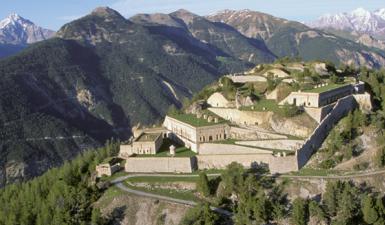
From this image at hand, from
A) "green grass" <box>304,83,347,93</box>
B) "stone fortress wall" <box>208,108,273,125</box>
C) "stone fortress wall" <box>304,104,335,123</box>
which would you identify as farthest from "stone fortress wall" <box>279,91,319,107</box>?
"stone fortress wall" <box>208,108,273,125</box>

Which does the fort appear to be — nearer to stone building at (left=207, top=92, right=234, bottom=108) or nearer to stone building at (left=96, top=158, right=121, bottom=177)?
stone building at (left=207, top=92, right=234, bottom=108)

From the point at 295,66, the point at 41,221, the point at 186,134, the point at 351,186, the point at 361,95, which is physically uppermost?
the point at 295,66

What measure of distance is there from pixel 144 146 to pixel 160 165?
17.3 feet

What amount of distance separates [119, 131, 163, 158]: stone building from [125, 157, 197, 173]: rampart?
297cm

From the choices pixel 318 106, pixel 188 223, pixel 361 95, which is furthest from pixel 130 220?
pixel 361 95

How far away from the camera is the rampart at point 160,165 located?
80.2 metres

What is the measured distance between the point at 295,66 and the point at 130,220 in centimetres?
6084

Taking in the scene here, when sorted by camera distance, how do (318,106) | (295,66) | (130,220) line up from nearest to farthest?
1. (130,220)
2. (318,106)
3. (295,66)

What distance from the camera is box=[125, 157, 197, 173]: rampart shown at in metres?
80.2

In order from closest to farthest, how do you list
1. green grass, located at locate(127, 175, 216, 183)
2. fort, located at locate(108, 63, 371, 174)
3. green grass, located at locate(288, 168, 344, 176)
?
green grass, located at locate(288, 168, 344, 176)
green grass, located at locate(127, 175, 216, 183)
fort, located at locate(108, 63, 371, 174)

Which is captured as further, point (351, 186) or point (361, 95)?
point (361, 95)

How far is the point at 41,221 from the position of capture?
7788 centimetres

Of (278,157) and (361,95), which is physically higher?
(361,95)

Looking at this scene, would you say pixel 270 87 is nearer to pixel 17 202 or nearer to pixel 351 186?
pixel 351 186
